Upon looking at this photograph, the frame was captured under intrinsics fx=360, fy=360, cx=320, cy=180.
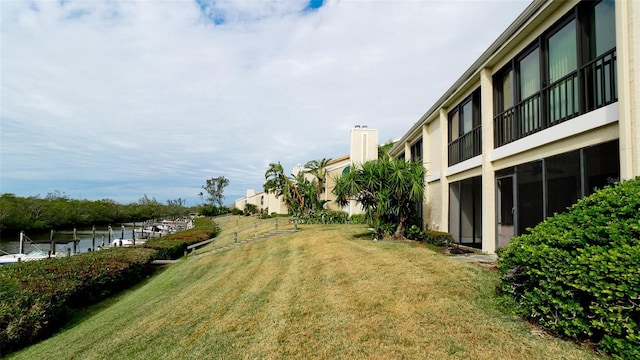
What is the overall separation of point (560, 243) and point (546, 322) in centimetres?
96

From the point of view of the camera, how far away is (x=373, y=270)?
7941 millimetres

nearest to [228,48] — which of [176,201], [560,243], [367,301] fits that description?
[367,301]

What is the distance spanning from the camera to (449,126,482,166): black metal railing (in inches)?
452

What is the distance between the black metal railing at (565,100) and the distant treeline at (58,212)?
46.0 m

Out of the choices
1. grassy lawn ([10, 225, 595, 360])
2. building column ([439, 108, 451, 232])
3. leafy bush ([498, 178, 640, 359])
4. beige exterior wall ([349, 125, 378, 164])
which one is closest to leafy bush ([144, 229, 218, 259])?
grassy lawn ([10, 225, 595, 360])

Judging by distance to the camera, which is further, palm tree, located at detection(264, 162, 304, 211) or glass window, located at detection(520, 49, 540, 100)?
palm tree, located at detection(264, 162, 304, 211)

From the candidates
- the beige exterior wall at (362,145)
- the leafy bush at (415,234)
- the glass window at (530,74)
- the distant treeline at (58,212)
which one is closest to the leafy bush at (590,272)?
the glass window at (530,74)

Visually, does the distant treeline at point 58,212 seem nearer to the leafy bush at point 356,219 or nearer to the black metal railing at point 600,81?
the leafy bush at point 356,219

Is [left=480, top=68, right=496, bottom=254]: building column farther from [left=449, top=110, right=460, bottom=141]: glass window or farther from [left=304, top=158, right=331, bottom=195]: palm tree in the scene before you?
[left=304, top=158, right=331, bottom=195]: palm tree

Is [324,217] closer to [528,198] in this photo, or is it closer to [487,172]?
[487,172]

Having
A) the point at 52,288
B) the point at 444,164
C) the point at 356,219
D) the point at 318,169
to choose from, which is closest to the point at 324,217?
the point at 356,219

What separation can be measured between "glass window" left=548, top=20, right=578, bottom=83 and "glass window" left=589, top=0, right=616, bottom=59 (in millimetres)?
344

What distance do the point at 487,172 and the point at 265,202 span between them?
46665mm

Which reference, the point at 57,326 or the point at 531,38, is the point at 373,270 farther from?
the point at 57,326
